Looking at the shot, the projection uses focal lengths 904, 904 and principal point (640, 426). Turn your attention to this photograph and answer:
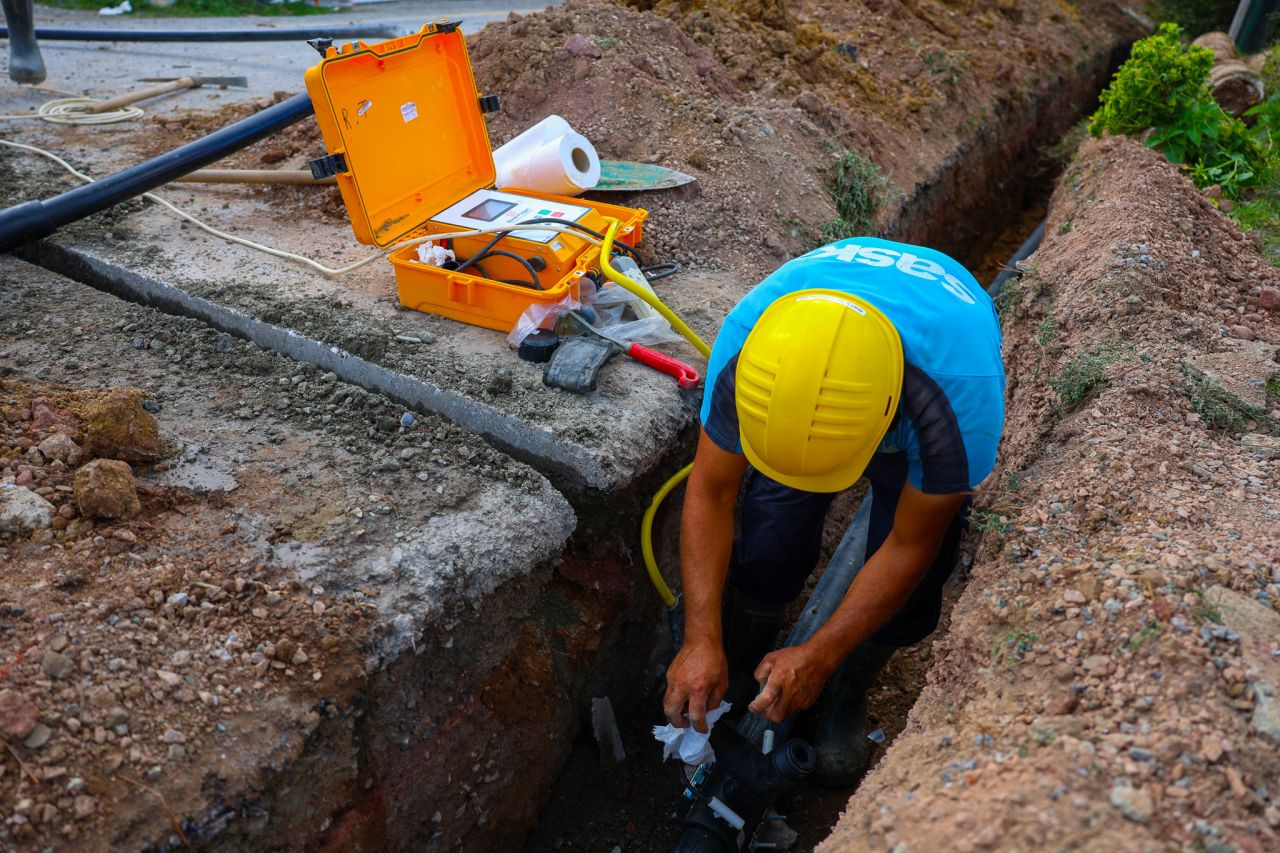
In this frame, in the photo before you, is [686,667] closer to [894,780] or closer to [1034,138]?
[894,780]

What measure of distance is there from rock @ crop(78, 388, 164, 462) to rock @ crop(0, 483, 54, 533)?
20 cm

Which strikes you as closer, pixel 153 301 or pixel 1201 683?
pixel 1201 683

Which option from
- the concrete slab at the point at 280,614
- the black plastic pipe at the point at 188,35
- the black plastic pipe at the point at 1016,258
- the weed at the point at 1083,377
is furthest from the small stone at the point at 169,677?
the black plastic pipe at the point at 188,35

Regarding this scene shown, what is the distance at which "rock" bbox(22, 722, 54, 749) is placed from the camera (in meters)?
1.61

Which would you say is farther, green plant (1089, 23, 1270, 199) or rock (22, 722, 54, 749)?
green plant (1089, 23, 1270, 199)

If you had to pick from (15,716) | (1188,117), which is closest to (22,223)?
(15,716)

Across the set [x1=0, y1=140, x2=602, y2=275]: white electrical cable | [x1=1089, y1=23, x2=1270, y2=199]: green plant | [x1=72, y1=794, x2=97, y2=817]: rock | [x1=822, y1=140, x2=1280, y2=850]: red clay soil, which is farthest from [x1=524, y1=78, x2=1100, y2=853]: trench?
[x1=1089, y1=23, x2=1270, y2=199]: green plant

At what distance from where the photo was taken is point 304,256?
11.3ft

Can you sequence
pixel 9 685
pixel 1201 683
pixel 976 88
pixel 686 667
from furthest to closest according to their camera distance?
pixel 976 88 < pixel 686 667 < pixel 9 685 < pixel 1201 683

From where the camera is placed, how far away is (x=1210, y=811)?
4.54 ft

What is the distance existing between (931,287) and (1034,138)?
238 inches

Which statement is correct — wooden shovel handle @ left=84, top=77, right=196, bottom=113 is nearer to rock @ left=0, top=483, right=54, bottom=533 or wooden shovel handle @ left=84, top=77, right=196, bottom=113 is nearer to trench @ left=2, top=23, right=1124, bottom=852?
trench @ left=2, top=23, right=1124, bottom=852

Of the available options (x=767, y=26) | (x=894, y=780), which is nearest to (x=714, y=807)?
(x=894, y=780)

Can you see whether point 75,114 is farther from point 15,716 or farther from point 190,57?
point 15,716
